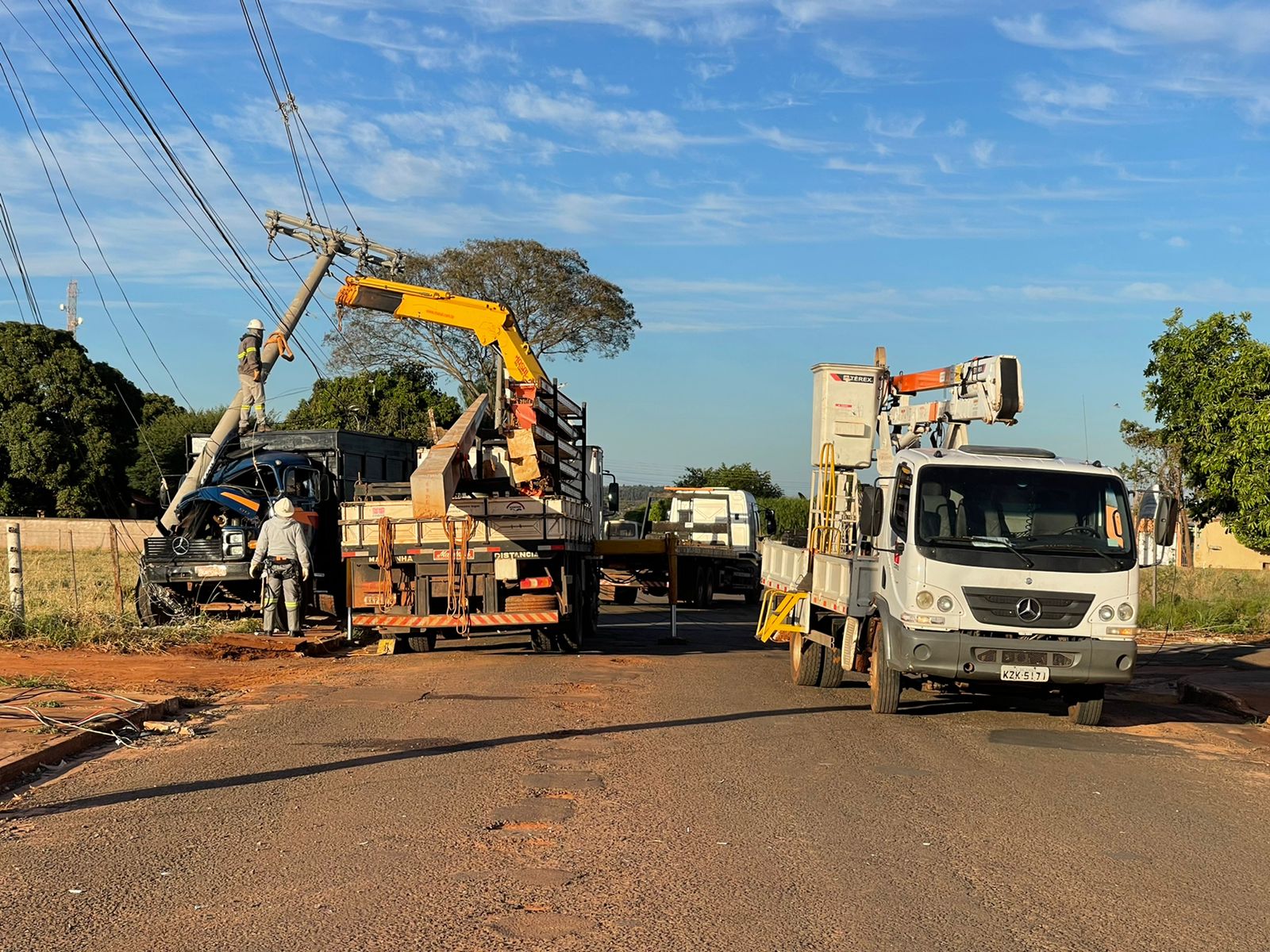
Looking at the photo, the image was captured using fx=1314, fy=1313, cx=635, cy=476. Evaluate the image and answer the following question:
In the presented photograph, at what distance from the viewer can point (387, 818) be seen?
741cm

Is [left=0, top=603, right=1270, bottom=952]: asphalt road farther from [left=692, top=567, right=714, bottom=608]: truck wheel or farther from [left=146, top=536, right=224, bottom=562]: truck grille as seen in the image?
[left=692, top=567, right=714, bottom=608]: truck wheel

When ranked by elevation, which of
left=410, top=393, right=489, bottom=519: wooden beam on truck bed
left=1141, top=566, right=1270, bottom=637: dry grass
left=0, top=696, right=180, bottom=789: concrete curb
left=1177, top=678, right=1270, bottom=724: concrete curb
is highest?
left=410, top=393, right=489, bottom=519: wooden beam on truck bed

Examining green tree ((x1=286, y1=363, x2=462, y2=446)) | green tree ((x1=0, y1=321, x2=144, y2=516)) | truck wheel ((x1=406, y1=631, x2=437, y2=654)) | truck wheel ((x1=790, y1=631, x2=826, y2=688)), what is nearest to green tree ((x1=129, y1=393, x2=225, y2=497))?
green tree ((x1=0, y1=321, x2=144, y2=516))

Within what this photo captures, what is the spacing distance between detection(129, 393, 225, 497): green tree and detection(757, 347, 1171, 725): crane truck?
1832 inches

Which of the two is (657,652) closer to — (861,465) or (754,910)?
(861,465)

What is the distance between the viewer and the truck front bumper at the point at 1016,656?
11.3 m

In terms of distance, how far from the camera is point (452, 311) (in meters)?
19.6

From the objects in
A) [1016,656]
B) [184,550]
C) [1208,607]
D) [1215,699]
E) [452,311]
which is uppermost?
[452,311]

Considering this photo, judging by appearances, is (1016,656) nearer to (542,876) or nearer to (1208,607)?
(542,876)

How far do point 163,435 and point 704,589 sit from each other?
135 feet

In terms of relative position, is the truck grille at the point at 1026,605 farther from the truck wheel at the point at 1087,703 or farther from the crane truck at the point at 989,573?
the truck wheel at the point at 1087,703

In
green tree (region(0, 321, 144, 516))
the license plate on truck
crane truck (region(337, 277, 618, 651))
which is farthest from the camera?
green tree (region(0, 321, 144, 516))

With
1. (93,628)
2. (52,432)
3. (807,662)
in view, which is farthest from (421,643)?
(52,432)

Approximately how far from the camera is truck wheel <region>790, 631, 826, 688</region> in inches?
555
